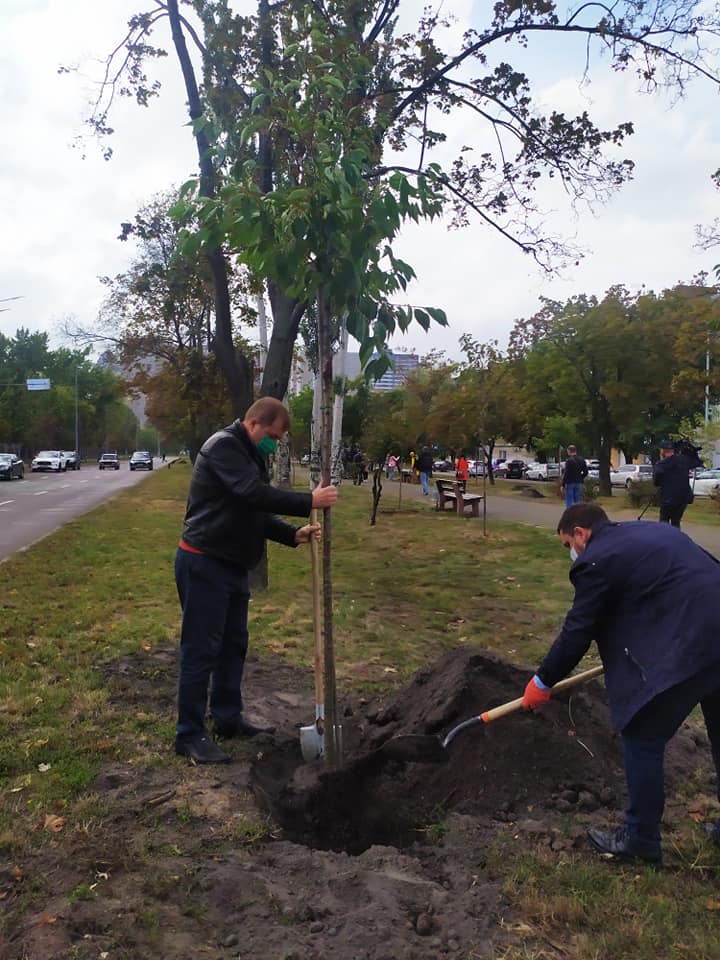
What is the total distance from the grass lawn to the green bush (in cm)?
805

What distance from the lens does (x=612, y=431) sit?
29.7 m

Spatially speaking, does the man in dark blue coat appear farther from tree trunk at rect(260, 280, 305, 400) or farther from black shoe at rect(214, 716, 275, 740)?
tree trunk at rect(260, 280, 305, 400)

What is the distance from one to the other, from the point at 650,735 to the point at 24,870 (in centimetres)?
239

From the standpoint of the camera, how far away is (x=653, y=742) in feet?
10.1

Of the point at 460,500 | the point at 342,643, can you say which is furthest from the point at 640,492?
the point at 342,643

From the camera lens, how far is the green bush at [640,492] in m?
22.9

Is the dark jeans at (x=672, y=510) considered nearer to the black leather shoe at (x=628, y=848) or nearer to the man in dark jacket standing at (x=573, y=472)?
the man in dark jacket standing at (x=573, y=472)

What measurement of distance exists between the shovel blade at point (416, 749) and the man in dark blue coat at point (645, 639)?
0.94 metres

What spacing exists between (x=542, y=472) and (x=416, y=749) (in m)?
51.7

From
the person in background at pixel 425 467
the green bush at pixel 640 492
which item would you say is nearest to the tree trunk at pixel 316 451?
the green bush at pixel 640 492

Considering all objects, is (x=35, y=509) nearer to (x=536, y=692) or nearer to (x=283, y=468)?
(x=283, y=468)

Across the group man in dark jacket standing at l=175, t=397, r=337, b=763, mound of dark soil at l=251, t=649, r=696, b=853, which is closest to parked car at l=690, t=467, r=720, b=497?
mound of dark soil at l=251, t=649, r=696, b=853

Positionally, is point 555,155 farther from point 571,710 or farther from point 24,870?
point 24,870

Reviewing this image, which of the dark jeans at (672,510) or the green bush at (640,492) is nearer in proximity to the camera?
the dark jeans at (672,510)
